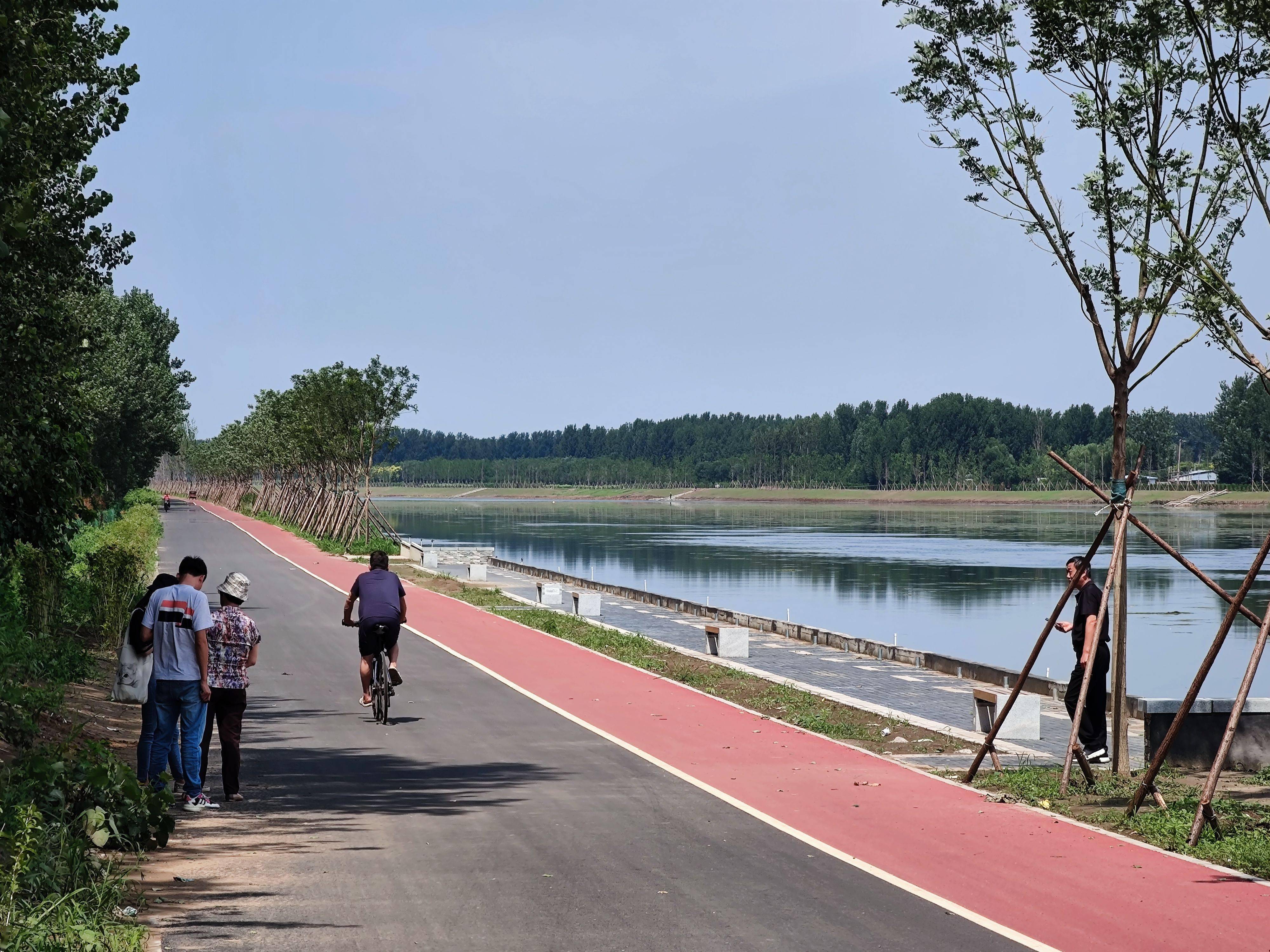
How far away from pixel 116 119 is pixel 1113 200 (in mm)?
11387

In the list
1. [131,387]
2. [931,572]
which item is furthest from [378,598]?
[931,572]

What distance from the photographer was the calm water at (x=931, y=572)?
37531 mm

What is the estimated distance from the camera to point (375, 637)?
15.5 metres

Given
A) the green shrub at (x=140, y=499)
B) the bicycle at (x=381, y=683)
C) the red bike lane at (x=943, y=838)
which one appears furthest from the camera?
the green shrub at (x=140, y=499)

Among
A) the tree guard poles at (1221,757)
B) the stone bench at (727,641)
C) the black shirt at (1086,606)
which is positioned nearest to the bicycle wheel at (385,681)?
the black shirt at (1086,606)

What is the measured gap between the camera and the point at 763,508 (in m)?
192

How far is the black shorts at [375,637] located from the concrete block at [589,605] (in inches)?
714

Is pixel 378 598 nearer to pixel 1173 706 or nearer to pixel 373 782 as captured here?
pixel 373 782

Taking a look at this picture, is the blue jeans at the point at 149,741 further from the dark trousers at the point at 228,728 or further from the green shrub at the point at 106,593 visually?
the green shrub at the point at 106,593

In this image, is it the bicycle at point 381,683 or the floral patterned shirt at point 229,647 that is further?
the bicycle at point 381,683

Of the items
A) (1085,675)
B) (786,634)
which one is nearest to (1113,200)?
(1085,675)

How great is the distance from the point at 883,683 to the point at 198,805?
1445 centimetres

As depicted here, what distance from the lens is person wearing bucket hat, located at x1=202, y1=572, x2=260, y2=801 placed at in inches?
436

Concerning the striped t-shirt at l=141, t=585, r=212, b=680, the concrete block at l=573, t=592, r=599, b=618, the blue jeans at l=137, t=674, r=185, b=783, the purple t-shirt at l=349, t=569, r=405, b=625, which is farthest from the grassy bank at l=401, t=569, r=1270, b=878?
the concrete block at l=573, t=592, r=599, b=618
